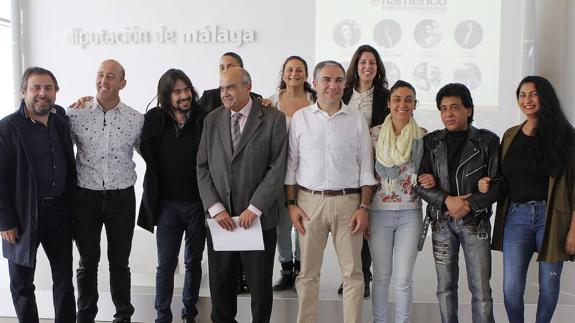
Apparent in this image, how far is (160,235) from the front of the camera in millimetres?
2992

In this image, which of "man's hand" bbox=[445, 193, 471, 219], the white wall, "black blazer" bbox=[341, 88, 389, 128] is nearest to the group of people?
"man's hand" bbox=[445, 193, 471, 219]

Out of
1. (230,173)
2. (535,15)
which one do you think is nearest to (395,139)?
(230,173)

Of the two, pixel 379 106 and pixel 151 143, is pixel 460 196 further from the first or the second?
pixel 151 143

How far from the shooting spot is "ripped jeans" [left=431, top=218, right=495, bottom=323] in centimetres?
255

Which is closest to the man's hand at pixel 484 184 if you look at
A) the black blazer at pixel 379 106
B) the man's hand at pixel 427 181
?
the man's hand at pixel 427 181

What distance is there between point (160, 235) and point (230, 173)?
686 millimetres

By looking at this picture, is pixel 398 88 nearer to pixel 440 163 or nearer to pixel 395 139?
pixel 395 139

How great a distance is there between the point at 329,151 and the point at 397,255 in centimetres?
69

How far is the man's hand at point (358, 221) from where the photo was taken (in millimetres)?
2637

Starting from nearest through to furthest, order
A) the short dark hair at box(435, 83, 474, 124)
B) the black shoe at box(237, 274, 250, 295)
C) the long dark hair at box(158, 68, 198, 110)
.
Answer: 1. the short dark hair at box(435, 83, 474, 124)
2. the long dark hair at box(158, 68, 198, 110)
3. the black shoe at box(237, 274, 250, 295)

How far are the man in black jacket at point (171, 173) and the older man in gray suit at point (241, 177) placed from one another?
0.69 feet

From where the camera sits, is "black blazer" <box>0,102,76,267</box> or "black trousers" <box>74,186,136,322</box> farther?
"black trousers" <box>74,186,136,322</box>

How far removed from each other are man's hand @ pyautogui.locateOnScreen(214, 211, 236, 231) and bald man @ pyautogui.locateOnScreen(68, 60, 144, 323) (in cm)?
67

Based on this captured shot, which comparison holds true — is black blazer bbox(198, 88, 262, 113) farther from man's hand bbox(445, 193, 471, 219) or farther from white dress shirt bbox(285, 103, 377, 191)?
man's hand bbox(445, 193, 471, 219)
